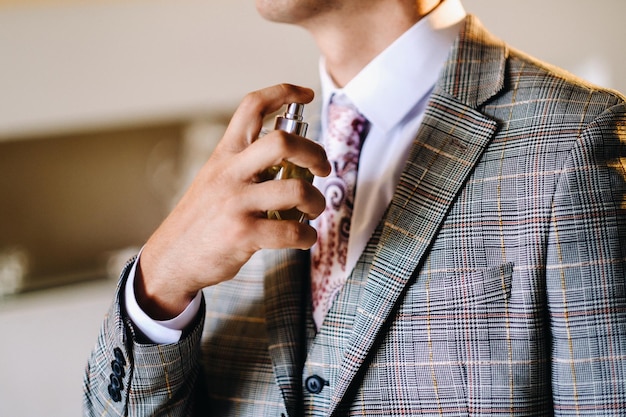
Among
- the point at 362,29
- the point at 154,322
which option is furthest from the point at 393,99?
the point at 154,322

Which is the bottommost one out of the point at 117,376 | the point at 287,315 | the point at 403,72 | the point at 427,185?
the point at 117,376

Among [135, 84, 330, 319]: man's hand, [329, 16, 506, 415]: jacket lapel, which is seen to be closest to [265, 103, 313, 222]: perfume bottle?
[135, 84, 330, 319]: man's hand

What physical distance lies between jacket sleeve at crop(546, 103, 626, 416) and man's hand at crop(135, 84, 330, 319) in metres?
0.32

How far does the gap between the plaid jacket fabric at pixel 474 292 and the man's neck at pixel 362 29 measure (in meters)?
0.12

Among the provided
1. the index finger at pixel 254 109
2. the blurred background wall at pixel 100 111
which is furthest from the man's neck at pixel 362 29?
the blurred background wall at pixel 100 111

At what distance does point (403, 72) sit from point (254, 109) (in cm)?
32

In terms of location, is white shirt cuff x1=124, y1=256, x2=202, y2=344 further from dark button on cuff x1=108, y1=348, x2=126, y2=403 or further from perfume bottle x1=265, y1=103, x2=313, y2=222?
perfume bottle x1=265, y1=103, x2=313, y2=222

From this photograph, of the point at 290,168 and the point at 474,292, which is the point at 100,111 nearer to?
the point at 290,168

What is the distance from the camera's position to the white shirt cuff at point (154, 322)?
0.94 m

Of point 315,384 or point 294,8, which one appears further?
point 294,8

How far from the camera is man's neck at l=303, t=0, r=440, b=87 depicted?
1.09 meters

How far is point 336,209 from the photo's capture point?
106 centimetres

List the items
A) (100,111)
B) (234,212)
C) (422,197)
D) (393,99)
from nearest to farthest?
(234,212) < (422,197) < (393,99) < (100,111)

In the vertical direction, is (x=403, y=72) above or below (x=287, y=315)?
above
